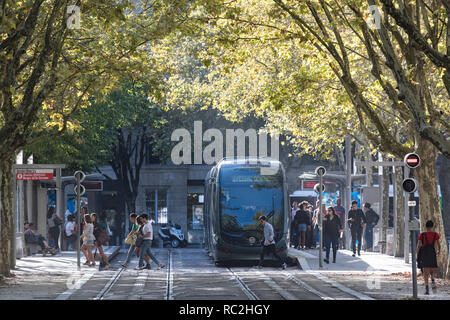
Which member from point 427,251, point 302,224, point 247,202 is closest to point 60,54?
point 247,202

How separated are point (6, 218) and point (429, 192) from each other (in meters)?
9.68

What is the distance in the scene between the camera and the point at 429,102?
2047 cm

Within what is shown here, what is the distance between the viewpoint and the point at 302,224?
3331cm

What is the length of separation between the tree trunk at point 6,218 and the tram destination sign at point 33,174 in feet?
7.89

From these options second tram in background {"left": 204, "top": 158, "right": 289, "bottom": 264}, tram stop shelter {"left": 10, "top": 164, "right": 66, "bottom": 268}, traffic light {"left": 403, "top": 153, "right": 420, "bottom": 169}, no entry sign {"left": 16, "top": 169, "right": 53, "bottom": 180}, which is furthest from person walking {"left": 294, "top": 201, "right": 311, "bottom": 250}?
traffic light {"left": 403, "top": 153, "right": 420, "bottom": 169}

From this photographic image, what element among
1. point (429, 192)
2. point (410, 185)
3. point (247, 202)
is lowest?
point (247, 202)

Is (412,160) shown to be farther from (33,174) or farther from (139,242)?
(33,174)

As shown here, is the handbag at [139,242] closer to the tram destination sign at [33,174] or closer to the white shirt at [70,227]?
the tram destination sign at [33,174]

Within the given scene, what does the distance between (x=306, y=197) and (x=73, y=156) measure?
16.0 metres

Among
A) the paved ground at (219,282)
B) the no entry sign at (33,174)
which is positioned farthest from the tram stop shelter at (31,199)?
the paved ground at (219,282)

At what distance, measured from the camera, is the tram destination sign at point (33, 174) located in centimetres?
2552
